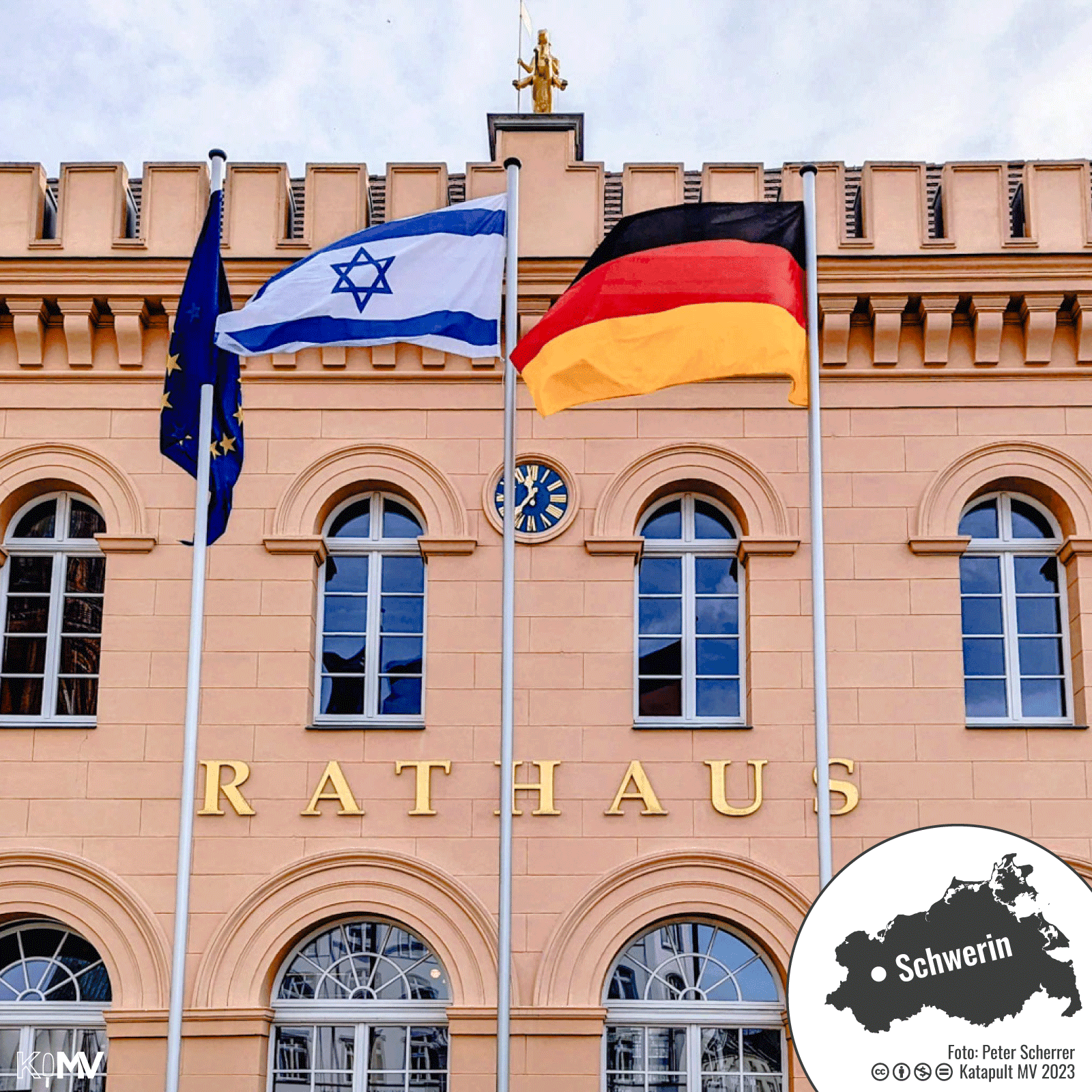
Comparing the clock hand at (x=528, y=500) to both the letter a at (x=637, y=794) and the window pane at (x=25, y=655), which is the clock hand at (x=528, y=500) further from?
the window pane at (x=25, y=655)

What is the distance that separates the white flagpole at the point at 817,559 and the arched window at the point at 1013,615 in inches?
141

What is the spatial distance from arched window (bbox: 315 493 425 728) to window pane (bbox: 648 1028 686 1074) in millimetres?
3283

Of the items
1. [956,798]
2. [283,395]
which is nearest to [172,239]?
[283,395]

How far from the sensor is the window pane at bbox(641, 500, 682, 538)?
1577 centimetres

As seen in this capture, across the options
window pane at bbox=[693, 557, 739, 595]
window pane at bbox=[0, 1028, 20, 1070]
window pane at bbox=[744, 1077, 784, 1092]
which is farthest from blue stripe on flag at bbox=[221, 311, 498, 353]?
window pane at bbox=[744, 1077, 784, 1092]

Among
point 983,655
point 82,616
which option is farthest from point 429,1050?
point 983,655

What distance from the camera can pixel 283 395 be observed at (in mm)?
15773

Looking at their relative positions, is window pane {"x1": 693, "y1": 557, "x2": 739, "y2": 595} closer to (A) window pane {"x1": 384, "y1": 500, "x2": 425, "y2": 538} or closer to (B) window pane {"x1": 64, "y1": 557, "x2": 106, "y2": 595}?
(A) window pane {"x1": 384, "y1": 500, "x2": 425, "y2": 538}

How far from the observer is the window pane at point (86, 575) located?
1567 cm

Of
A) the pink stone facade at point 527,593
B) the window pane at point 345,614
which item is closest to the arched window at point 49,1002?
→ the pink stone facade at point 527,593

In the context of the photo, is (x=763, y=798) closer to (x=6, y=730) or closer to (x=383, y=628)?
(x=383, y=628)

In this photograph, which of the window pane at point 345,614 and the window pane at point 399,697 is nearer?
the window pane at point 399,697

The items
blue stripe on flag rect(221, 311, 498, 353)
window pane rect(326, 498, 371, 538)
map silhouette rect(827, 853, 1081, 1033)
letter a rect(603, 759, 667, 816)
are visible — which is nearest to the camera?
map silhouette rect(827, 853, 1081, 1033)

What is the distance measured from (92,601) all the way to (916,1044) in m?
8.81
